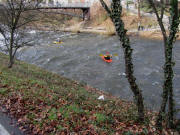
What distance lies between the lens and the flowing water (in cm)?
1116

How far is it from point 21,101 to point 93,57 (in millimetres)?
14000

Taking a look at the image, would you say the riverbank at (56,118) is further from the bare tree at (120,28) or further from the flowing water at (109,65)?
the flowing water at (109,65)

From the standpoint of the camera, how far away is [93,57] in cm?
1891

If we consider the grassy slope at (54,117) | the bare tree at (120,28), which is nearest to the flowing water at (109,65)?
the grassy slope at (54,117)

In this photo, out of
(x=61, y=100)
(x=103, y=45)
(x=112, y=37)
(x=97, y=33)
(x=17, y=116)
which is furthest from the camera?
(x=97, y=33)

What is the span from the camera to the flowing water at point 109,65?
11164mm

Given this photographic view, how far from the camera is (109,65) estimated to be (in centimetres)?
1617

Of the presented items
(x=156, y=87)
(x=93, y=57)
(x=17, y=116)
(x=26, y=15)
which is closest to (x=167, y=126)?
(x=17, y=116)

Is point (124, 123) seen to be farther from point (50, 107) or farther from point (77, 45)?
point (77, 45)

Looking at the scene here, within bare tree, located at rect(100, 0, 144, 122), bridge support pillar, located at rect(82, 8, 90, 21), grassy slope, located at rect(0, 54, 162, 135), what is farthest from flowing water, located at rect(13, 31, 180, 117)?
bridge support pillar, located at rect(82, 8, 90, 21)

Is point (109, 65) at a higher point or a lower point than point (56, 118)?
lower

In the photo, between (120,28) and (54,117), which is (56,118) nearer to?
(54,117)

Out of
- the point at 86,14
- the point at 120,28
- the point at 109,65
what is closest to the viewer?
the point at 120,28

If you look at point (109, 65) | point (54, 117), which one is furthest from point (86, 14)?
point (54, 117)
